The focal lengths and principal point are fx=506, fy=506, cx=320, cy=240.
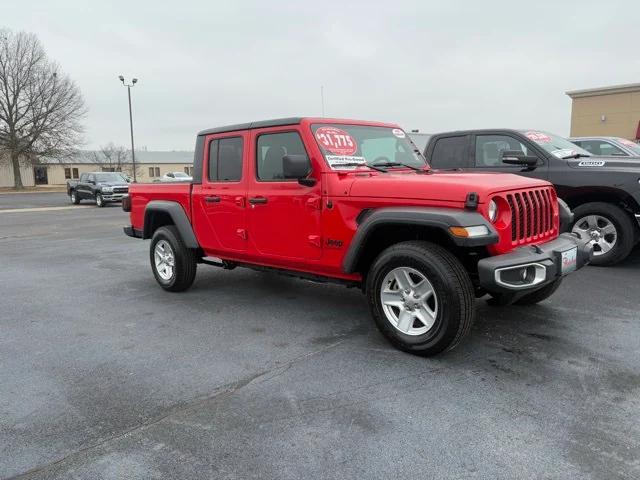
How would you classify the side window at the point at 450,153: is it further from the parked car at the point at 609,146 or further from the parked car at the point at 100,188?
the parked car at the point at 100,188

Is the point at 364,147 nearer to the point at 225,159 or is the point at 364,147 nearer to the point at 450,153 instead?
the point at 225,159

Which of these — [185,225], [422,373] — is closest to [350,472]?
[422,373]

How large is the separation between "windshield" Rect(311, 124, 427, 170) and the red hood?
1.13 ft

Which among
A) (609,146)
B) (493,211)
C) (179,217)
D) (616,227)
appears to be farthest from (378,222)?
(609,146)

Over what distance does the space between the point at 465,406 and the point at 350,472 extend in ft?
3.18

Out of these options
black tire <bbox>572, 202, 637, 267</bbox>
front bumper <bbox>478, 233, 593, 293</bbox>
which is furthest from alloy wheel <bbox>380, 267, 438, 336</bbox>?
black tire <bbox>572, 202, 637, 267</bbox>

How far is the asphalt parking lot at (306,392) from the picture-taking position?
254 cm

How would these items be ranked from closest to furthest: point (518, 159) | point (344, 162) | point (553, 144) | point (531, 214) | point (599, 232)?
point (531, 214) → point (344, 162) → point (518, 159) → point (599, 232) → point (553, 144)

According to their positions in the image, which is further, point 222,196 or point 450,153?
point 450,153

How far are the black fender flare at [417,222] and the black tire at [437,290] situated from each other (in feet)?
0.65

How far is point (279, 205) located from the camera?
4.61 metres

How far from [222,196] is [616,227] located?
506 centimetres

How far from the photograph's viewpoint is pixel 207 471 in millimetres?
2477

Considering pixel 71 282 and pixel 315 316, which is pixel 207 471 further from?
pixel 71 282
